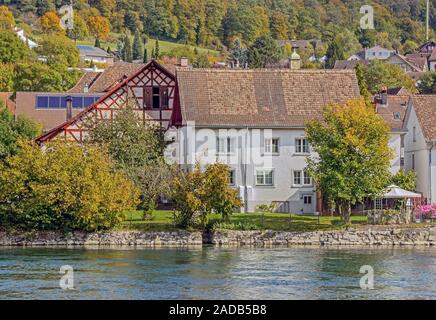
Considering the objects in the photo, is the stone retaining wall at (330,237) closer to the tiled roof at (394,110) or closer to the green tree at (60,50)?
the tiled roof at (394,110)

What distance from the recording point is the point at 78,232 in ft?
221

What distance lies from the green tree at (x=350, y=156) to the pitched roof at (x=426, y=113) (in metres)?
8.12

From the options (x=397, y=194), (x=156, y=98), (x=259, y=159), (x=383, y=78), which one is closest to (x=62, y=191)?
(x=259, y=159)

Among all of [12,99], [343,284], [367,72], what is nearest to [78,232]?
[343,284]

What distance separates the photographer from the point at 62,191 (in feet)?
222

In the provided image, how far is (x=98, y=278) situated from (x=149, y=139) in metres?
26.4

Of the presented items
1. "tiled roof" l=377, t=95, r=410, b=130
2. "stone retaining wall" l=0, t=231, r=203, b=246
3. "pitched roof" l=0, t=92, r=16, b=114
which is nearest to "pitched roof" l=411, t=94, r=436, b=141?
"tiled roof" l=377, t=95, r=410, b=130

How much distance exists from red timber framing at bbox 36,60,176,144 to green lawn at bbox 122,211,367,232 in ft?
36.6

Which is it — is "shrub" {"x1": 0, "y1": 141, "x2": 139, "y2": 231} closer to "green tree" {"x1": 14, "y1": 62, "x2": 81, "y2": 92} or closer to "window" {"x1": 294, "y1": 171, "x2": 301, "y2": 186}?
"window" {"x1": 294, "y1": 171, "x2": 301, "y2": 186}

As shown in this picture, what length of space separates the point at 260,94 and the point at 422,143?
33.7 ft

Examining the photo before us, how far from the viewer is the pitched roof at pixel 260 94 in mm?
76000
